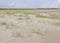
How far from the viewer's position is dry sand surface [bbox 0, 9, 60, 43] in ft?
2.77

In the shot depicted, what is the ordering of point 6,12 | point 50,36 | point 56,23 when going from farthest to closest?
1. point 6,12
2. point 56,23
3. point 50,36

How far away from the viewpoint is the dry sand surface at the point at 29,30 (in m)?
0.84

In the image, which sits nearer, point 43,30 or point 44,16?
point 43,30

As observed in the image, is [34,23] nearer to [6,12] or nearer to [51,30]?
[51,30]

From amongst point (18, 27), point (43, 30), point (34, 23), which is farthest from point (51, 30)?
point (18, 27)

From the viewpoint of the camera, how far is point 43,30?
3.04 feet

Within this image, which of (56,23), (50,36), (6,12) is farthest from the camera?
(6,12)

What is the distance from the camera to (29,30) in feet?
3.02
